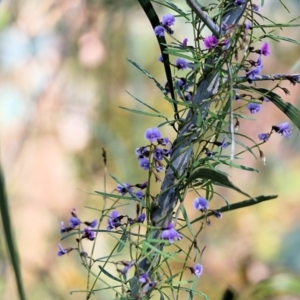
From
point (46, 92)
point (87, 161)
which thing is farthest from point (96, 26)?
point (87, 161)

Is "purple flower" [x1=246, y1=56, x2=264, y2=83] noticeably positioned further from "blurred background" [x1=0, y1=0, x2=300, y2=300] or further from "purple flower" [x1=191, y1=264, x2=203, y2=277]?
"blurred background" [x1=0, y1=0, x2=300, y2=300]

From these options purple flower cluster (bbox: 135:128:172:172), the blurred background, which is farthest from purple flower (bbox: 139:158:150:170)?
the blurred background

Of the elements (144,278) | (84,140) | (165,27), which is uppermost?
(84,140)

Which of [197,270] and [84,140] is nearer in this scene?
[197,270]

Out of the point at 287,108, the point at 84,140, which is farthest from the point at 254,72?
the point at 84,140

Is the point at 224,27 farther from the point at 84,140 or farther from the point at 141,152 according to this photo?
the point at 84,140

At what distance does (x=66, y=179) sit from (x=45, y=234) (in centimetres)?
17

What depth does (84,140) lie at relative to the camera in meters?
1.45

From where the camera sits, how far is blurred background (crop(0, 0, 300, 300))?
1.20 metres

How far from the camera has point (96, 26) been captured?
1291 mm

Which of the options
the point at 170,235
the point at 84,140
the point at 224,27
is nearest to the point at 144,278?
the point at 170,235

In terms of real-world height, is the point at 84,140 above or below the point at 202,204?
above

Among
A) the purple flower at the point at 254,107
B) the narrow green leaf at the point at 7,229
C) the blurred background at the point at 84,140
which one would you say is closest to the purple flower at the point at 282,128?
the purple flower at the point at 254,107

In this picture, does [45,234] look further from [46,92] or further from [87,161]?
[46,92]
